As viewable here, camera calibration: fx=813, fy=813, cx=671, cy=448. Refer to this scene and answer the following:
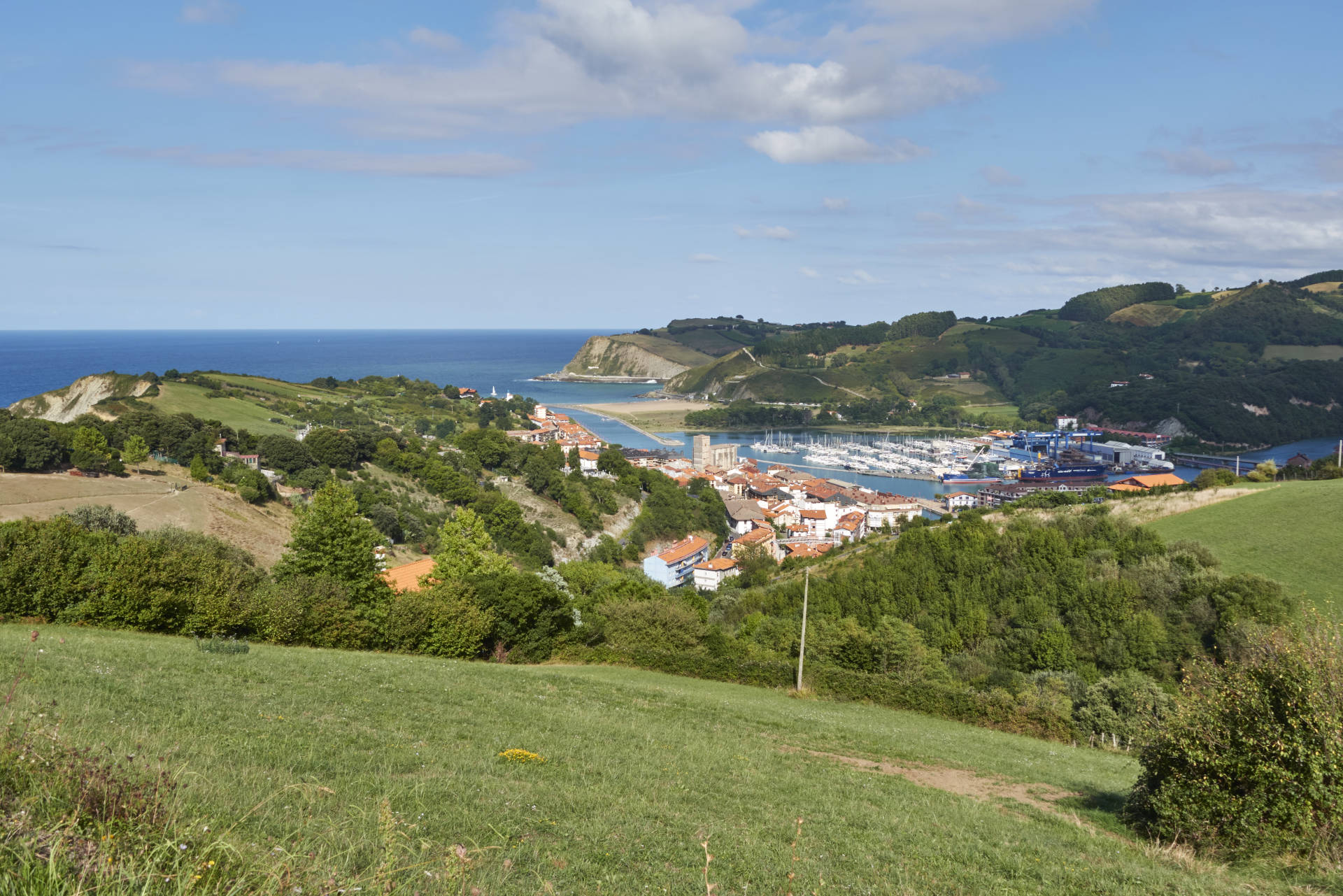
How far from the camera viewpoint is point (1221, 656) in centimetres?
2588

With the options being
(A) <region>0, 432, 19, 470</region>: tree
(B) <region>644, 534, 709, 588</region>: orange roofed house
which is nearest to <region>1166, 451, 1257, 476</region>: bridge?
(B) <region>644, 534, 709, 588</region>: orange roofed house

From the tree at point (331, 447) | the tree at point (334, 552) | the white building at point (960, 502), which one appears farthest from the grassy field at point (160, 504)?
the white building at point (960, 502)

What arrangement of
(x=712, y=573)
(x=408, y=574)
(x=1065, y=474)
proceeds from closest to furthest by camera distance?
(x=408, y=574) < (x=712, y=573) < (x=1065, y=474)

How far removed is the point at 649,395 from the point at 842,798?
18605 cm

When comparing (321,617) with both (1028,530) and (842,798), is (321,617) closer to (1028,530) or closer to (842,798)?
(842,798)

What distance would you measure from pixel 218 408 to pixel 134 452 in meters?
22.6

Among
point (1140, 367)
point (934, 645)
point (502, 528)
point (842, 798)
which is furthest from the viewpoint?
point (1140, 367)

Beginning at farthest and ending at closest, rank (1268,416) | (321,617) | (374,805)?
(1268,416)
(321,617)
(374,805)

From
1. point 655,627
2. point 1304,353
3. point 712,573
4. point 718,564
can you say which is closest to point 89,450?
point 655,627

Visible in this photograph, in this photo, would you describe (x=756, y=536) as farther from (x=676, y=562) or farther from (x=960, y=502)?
(x=960, y=502)

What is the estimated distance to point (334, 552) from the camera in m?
23.8

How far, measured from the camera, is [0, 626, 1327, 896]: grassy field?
4434 mm

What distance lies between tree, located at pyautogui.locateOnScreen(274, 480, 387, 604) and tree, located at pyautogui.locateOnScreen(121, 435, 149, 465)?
2629 centimetres

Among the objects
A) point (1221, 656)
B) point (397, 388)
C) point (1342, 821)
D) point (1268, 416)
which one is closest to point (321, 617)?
point (1342, 821)
